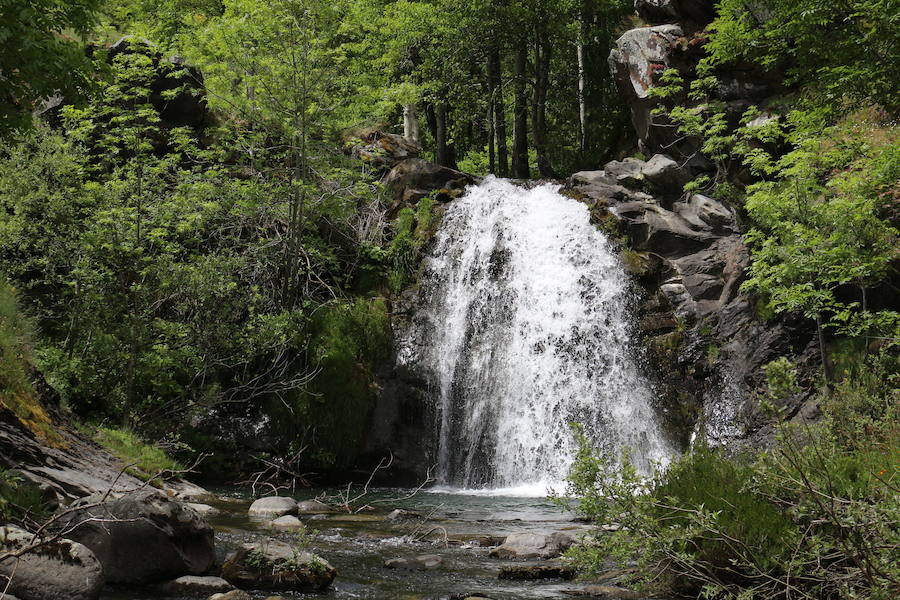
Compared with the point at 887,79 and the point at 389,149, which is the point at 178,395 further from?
the point at 887,79

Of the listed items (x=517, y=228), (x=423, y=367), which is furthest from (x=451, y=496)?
(x=517, y=228)

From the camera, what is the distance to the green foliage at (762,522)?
353cm

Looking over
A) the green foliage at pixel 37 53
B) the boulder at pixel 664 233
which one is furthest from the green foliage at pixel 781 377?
the boulder at pixel 664 233

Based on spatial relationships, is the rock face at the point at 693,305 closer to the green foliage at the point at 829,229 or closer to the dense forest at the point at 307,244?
the dense forest at the point at 307,244

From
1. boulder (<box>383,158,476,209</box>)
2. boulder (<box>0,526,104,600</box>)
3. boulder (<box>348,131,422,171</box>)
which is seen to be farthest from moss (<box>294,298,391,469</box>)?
boulder (<box>0,526,104,600</box>)

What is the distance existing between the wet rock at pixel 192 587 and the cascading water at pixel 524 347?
784 centimetres

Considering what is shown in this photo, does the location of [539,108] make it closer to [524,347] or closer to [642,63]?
[642,63]

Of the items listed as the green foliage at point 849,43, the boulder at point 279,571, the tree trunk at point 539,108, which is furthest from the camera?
the tree trunk at point 539,108

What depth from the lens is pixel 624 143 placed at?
21391 mm

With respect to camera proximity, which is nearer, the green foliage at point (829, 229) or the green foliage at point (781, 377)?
the green foliage at point (781, 377)

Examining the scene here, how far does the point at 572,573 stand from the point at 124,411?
25.3 feet

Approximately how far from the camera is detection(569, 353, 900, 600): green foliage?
3525 millimetres

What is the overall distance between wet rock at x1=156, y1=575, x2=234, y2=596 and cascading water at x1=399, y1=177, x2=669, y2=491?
25.7 feet

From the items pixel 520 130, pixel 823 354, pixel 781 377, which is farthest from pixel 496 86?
pixel 781 377
